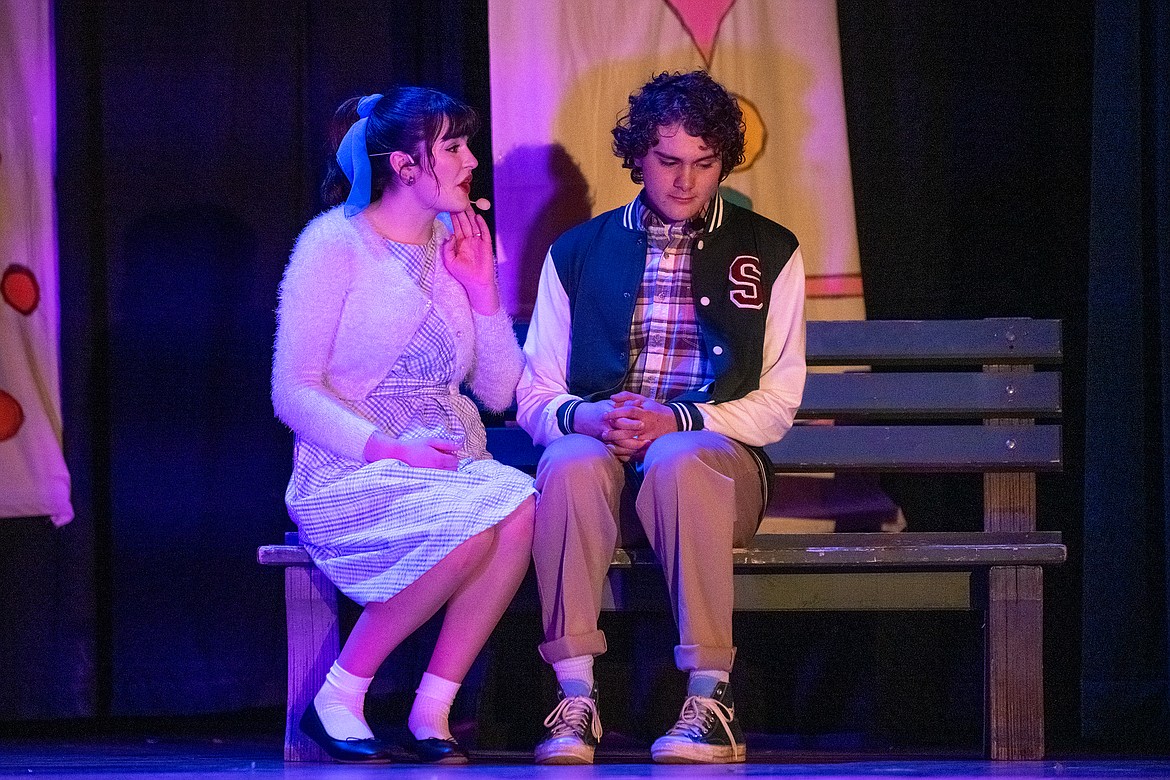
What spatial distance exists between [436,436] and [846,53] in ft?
5.20

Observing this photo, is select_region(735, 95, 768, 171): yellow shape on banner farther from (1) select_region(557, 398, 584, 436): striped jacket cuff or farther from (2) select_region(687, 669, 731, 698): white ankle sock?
(2) select_region(687, 669, 731, 698): white ankle sock

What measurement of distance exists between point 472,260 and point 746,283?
2.02 ft

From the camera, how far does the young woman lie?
2641mm

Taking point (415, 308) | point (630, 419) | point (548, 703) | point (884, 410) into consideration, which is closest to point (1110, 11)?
point (884, 410)

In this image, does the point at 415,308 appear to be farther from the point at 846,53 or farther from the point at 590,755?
the point at 846,53

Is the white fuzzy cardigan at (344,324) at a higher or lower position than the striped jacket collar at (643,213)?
lower

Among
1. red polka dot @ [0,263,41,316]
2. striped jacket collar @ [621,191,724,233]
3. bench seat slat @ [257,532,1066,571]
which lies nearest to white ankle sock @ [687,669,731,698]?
bench seat slat @ [257,532,1066,571]

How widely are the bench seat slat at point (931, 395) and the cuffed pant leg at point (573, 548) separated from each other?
0.84m

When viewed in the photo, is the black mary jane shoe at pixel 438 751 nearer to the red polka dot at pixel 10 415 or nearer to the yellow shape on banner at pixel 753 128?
the red polka dot at pixel 10 415

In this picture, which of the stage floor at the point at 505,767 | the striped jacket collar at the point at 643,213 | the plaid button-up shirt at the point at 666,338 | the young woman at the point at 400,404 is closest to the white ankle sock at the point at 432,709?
the young woman at the point at 400,404

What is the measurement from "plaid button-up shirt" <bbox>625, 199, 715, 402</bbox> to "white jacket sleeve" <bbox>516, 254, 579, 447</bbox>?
0.16 m

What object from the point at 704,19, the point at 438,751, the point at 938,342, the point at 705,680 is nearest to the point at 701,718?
the point at 705,680

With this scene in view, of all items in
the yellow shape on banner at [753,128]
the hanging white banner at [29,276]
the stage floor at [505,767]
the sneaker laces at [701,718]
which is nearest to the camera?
the stage floor at [505,767]

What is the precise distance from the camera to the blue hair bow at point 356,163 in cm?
293
